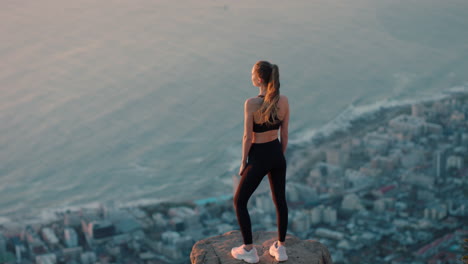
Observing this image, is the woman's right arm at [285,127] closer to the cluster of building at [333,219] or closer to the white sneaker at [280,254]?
the white sneaker at [280,254]

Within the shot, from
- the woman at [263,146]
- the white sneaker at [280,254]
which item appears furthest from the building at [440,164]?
the woman at [263,146]

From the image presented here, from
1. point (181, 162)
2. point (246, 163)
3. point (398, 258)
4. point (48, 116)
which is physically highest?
point (246, 163)

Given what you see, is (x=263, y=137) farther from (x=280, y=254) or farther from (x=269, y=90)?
(x=280, y=254)

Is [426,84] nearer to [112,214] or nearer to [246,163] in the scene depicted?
[112,214]

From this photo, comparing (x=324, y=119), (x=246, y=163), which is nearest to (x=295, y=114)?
(x=324, y=119)

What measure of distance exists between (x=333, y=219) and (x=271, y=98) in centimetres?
1044

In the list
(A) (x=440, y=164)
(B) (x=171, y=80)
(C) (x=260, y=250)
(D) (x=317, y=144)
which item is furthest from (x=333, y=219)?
(B) (x=171, y=80)

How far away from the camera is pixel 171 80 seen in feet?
70.4

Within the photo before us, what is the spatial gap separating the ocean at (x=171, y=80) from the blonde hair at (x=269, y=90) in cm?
1138

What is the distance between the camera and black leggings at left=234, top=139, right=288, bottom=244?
3461 mm

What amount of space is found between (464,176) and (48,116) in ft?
39.3

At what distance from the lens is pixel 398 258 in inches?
452

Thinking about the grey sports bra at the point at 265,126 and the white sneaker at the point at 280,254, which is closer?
the grey sports bra at the point at 265,126

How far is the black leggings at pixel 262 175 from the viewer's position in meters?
3.46
